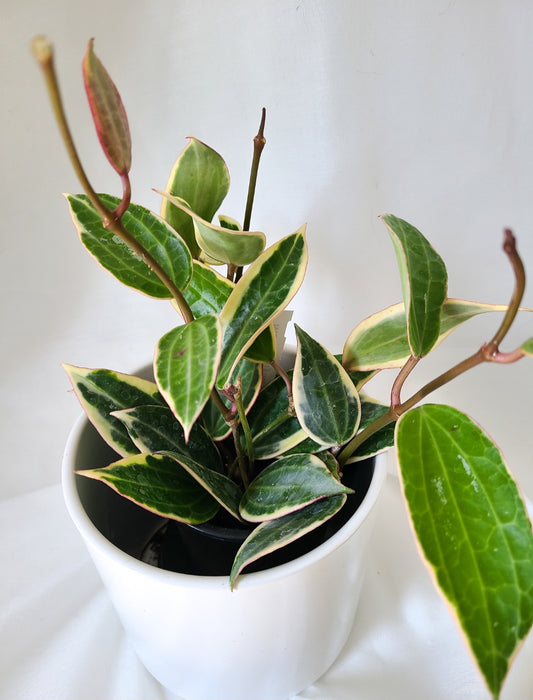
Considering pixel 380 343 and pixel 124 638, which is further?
pixel 124 638

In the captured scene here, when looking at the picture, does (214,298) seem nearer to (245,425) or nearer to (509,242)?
(245,425)

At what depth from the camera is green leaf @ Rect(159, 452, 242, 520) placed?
0.41m

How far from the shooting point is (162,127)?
2.39 feet

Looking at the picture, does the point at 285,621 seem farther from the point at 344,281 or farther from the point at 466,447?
the point at 344,281

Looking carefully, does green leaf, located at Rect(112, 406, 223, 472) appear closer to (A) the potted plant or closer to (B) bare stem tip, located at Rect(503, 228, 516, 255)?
(A) the potted plant

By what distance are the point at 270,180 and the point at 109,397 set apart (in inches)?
15.6

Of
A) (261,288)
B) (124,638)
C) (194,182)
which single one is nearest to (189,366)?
(261,288)

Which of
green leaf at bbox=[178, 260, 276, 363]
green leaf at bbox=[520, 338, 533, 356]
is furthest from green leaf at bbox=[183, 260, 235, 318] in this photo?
green leaf at bbox=[520, 338, 533, 356]

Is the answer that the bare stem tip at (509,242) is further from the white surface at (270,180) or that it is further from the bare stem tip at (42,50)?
the white surface at (270,180)

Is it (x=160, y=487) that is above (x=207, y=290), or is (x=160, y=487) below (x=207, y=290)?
below

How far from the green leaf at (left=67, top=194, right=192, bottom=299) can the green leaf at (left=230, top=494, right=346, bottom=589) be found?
17 cm

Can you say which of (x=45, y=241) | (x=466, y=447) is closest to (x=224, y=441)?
(x=466, y=447)

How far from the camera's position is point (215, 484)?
0.44 metres

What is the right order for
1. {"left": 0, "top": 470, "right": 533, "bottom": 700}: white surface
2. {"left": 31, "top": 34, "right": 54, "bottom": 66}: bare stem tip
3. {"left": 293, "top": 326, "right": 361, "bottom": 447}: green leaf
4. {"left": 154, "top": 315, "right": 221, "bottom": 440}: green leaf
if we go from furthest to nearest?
{"left": 0, "top": 470, "right": 533, "bottom": 700}: white surface, {"left": 293, "top": 326, "right": 361, "bottom": 447}: green leaf, {"left": 154, "top": 315, "right": 221, "bottom": 440}: green leaf, {"left": 31, "top": 34, "right": 54, "bottom": 66}: bare stem tip
